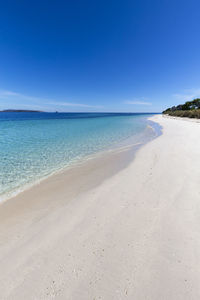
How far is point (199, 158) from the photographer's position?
221 inches

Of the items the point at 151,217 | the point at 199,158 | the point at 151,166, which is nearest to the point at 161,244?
the point at 151,217

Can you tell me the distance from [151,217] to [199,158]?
4.72m

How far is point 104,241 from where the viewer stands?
2209 mm

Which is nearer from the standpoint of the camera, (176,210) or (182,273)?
(182,273)

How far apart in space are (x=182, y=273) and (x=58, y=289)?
1725 mm

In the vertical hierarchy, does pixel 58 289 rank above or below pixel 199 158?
below

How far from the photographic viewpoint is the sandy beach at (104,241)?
1580 millimetres

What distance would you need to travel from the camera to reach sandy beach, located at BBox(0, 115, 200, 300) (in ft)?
5.18

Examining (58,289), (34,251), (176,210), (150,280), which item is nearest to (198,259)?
(150,280)

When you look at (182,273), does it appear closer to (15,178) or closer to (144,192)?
(144,192)

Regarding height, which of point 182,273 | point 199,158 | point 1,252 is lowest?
point 1,252

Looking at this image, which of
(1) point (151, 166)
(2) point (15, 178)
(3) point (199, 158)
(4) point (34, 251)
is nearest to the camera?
(4) point (34, 251)

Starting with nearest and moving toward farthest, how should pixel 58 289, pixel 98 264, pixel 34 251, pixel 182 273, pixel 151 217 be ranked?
1. pixel 58 289
2. pixel 182 273
3. pixel 98 264
4. pixel 34 251
5. pixel 151 217

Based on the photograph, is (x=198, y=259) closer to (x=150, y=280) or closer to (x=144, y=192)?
(x=150, y=280)
